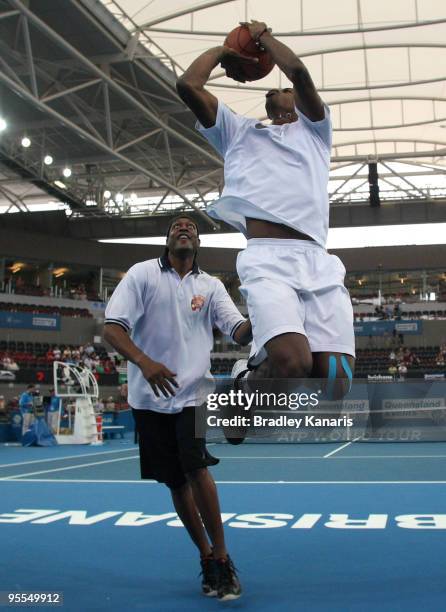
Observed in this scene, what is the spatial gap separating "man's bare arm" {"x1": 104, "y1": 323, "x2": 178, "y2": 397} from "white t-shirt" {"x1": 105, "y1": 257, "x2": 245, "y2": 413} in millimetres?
93

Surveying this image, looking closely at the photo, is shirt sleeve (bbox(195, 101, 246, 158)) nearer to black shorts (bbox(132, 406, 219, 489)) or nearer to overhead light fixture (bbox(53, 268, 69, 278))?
black shorts (bbox(132, 406, 219, 489))

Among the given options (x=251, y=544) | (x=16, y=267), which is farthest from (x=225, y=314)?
(x=16, y=267)

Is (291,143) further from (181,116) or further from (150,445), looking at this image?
(181,116)

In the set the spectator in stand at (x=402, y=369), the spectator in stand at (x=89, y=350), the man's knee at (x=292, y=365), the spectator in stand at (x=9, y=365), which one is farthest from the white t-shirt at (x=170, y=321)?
the spectator in stand at (x=89, y=350)

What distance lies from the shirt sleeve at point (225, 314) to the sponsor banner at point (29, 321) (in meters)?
35.2

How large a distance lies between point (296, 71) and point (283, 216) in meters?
0.77

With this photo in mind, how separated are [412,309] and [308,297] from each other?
41.7 metres

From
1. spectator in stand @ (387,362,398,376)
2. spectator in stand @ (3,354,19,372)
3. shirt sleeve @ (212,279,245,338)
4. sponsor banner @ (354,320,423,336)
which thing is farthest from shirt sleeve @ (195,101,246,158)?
sponsor banner @ (354,320,423,336)

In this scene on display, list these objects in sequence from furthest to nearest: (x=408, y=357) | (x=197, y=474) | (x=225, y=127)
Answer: (x=408, y=357)
(x=225, y=127)
(x=197, y=474)

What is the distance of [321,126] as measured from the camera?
4191 mm

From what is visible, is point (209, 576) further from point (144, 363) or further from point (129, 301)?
point (129, 301)

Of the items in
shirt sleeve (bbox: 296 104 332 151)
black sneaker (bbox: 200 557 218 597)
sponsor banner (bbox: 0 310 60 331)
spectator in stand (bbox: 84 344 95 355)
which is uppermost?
sponsor banner (bbox: 0 310 60 331)

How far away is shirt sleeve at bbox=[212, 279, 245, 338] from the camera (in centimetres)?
427

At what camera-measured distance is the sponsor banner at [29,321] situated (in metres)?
37.9
